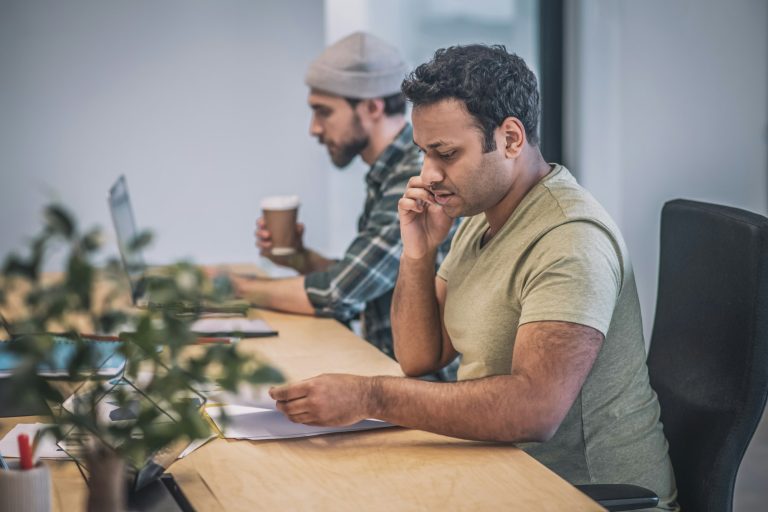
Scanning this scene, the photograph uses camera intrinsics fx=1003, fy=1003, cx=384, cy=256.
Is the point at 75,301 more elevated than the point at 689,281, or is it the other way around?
the point at 75,301

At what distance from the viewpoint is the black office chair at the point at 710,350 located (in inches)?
58.7

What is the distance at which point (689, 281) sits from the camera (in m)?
1.68

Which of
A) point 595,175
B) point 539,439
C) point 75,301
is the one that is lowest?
point 595,175

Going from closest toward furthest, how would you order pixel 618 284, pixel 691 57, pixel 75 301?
pixel 75 301
pixel 618 284
pixel 691 57

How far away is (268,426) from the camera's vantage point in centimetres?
154

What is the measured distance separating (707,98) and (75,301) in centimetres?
A: 365

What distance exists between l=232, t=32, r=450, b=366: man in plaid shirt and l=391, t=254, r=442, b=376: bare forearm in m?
0.54

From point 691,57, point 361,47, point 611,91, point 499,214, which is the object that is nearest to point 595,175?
point 611,91

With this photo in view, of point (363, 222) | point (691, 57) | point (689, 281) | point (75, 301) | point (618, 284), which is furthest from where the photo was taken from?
point (691, 57)

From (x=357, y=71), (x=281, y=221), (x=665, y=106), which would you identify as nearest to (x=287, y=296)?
(x=281, y=221)

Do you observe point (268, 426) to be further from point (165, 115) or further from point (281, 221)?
point (165, 115)

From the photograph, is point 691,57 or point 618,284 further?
point 691,57

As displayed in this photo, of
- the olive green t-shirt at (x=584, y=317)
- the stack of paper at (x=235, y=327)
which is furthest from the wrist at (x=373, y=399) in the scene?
the stack of paper at (x=235, y=327)

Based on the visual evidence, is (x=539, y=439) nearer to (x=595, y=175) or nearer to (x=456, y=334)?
(x=456, y=334)
